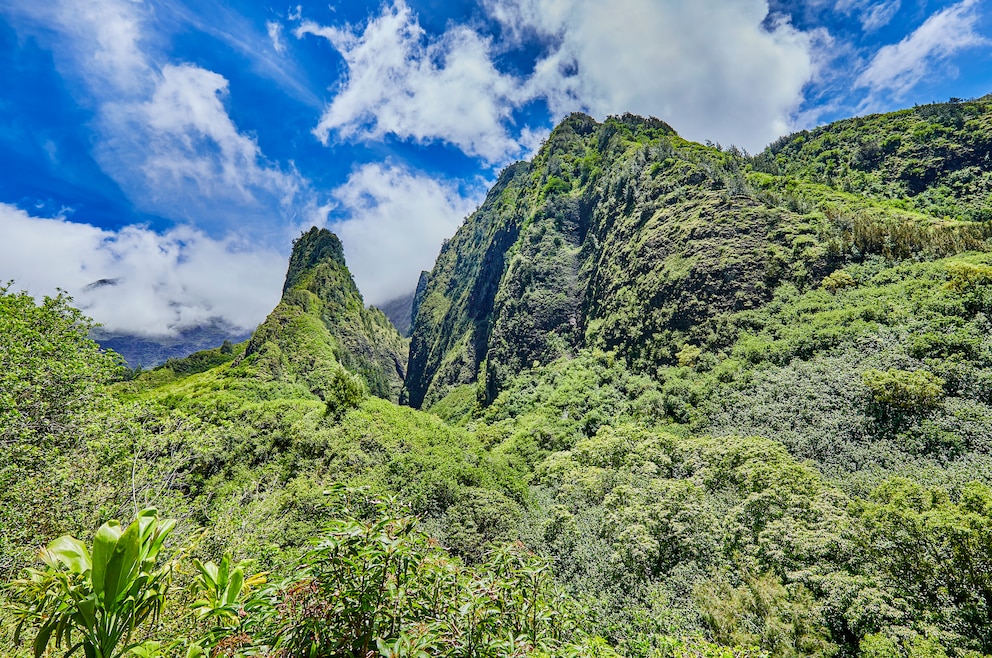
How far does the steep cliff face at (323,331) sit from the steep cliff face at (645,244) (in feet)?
57.4

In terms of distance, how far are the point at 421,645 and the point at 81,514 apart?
1094 centimetres

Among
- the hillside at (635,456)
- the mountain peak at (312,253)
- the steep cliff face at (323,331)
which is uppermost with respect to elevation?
the mountain peak at (312,253)

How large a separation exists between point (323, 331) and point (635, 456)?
60.0 metres

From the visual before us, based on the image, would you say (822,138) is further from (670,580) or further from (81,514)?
(81,514)

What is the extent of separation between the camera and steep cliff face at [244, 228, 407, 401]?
55.7 metres

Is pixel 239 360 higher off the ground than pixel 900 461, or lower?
higher

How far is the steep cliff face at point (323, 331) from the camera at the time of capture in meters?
55.7

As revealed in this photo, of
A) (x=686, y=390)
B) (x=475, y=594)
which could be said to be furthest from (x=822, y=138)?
(x=475, y=594)

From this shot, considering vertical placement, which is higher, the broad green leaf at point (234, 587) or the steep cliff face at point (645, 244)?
the steep cliff face at point (645, 244)

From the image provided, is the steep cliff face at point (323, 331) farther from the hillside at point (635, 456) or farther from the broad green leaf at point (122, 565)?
the broad green leaf at point (122, 565)

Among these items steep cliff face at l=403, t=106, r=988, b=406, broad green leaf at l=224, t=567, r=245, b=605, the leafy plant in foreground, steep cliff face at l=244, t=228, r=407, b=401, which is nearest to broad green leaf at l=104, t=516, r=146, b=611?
the leafy plant in foreground

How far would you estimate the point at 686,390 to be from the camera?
3553 centimetres

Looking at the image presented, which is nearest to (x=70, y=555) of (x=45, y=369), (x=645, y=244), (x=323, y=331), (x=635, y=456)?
(x=45, y=369)

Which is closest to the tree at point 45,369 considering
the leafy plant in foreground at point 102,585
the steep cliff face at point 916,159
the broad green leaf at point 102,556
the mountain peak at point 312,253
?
the leafy plant in foreground at point 102,585
